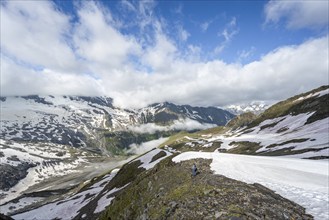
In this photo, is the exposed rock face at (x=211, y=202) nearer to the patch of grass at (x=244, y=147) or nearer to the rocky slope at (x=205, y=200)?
the rocky slope at (x=205, y=200)

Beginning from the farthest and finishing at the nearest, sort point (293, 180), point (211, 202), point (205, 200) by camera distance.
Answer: point (293, 180)
point (205, 200)
point (211, 202)

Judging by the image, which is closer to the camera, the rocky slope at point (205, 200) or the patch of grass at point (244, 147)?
the rocky slope at point (205, 200)

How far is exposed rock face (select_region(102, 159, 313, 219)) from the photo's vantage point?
15.8 m

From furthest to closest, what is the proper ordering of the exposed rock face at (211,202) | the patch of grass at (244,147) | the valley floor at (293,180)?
the patch of grass at (244,147) → the valley floor at (293,180) → the exposed rock face at (211,202)

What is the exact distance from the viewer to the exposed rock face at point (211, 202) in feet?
51.8

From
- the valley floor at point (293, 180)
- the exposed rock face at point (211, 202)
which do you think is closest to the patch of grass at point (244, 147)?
the valley floor at point (293, 180)

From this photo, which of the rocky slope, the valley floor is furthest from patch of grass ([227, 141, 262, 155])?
the rocky slope

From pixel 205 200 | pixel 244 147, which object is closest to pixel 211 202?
pixel 205 200

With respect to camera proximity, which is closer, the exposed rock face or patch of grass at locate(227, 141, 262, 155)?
the exposed rock face

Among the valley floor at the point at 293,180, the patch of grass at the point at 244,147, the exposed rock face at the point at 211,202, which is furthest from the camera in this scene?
the patch of grass at the point at 244,147

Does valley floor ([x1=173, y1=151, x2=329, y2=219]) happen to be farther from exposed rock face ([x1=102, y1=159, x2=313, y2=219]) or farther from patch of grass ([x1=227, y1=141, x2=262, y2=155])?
patch of grass ([x1=227, y1=141, x2=262, y2=155])

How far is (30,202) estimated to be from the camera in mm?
183125

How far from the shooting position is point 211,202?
17.7m

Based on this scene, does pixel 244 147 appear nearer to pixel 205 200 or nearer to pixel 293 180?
pixel 293 180
